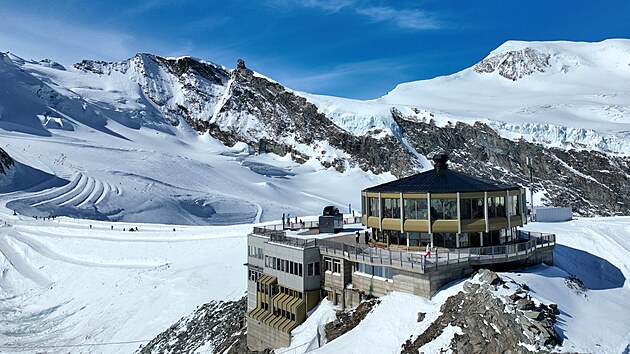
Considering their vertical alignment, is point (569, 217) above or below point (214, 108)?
below

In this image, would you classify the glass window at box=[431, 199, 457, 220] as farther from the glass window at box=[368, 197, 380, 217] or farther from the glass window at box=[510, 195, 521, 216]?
the glass window at box=[510, 195, 521, 216]

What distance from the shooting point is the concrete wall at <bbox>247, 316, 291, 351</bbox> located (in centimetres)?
2574

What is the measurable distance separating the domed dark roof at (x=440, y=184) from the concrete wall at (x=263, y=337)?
9240 mm

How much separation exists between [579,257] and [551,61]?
164849 mm

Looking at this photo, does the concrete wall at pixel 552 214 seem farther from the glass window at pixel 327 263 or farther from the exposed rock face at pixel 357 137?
the exposed rock face at pixel 357 137

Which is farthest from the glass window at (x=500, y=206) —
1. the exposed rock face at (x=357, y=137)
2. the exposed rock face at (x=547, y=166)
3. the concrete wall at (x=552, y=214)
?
the exposed rock face at (x=357, y=137)

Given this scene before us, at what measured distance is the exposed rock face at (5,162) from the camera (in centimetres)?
8154

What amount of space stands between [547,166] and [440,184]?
2915 inches

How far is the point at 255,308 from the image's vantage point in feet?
97.1

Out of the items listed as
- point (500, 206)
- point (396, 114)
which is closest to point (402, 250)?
point (500, 206)

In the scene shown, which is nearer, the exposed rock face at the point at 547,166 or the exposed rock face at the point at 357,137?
the exposed rock face at the point at 547,166

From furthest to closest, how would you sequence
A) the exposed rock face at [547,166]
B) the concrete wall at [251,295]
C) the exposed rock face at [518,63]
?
the exposed rock face at [518,63] → the exposed rock face at [547,166] → the concrete wall at [251,295]

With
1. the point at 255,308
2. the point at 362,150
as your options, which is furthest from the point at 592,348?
the point at 362,150

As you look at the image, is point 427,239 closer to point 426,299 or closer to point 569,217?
point 426,299
